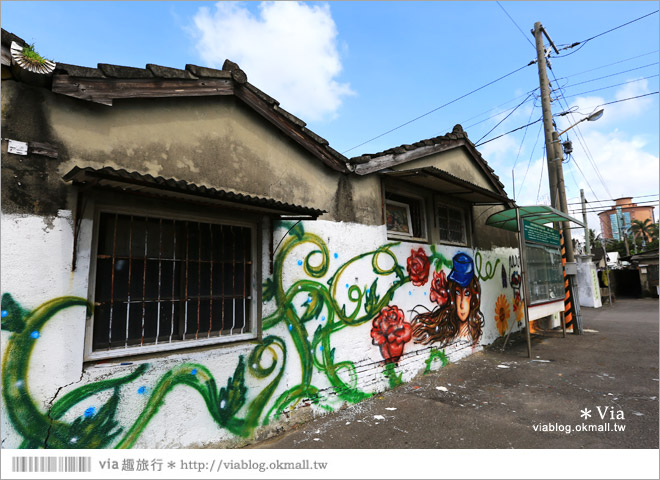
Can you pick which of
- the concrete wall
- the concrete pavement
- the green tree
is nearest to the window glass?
the concrete pavement

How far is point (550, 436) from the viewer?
3652 millimetres

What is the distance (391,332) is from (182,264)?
130 inches

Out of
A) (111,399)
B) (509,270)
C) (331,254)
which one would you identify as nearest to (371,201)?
(331,254)

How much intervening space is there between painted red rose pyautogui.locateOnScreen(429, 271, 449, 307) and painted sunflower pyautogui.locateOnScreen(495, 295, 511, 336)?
93.5 inches

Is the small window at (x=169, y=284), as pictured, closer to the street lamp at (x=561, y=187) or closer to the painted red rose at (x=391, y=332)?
the painted red rose at (x=391, y=332)

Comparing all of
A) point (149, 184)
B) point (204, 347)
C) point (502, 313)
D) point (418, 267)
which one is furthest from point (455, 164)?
point (149, 184)

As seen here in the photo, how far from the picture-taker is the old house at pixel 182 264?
102 inches

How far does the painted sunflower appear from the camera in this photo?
809 cm

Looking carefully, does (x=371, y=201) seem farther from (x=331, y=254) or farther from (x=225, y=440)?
(x=225, y=440)

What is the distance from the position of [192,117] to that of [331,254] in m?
2.30

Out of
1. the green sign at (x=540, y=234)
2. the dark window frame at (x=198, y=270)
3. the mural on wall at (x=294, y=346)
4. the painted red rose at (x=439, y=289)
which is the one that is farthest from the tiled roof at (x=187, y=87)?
the green sign at (x=540, y=234)

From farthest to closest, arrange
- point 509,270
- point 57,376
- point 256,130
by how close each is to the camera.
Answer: point 509,270 < point 256,130 < point 57,376

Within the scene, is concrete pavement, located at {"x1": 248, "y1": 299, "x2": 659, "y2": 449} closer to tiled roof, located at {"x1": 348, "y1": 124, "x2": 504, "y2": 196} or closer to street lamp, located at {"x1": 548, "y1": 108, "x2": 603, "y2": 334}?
street lamp, located at {"x1": 548, "y1": 108, "x2": 603, "y2": 334}

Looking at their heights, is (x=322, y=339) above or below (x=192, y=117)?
below
